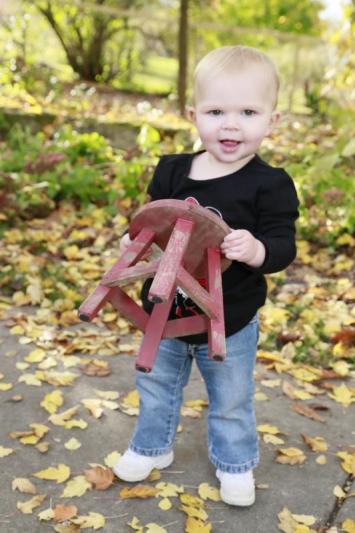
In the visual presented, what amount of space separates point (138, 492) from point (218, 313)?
87 cm

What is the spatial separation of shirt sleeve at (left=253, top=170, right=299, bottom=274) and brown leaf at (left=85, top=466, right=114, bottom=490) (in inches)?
34.8

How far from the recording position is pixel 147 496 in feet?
7.30

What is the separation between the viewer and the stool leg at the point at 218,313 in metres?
1.63

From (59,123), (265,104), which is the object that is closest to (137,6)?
(59,123)

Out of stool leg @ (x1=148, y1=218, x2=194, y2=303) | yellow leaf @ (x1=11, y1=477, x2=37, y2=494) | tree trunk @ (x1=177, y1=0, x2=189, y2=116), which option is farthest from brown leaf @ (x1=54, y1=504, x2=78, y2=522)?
tree trunk @ (x1=177, y1=0, x2=189, y2=116)

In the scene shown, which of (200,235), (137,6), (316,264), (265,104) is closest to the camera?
(200,235)

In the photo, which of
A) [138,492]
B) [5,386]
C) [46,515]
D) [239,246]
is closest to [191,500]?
[138,492]

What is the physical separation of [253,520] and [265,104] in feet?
4.20

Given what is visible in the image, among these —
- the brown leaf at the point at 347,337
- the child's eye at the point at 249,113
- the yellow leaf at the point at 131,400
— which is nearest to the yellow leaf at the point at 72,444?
the yellow leaf at the point at 131,400

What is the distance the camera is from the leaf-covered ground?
2.19m

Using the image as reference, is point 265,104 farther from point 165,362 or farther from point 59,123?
point 59,123

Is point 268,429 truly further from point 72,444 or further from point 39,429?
point 39,429

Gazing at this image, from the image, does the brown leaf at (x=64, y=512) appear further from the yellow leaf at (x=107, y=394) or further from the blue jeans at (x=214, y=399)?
the yellow leaf at (x=107, y=394)

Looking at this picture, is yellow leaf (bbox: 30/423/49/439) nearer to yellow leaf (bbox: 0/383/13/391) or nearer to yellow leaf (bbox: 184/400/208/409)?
yellow leaf (bbox: 0/383/13/391)
